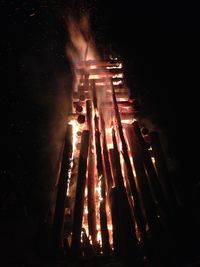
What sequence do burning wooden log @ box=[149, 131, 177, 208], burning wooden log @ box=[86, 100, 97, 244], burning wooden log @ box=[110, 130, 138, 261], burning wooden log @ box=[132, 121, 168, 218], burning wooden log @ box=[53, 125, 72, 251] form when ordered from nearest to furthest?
burning wooden log @ box=[110, 130, 138, 261]
burning wooden log @ box=[53, 125, 72, 251]
burning wooden log @ box=[86, 100, 97, 244]
burning wooden log @ box=[132, 121, 168, 218]
burning wooden log @ box=[149, 131, 177, 208]

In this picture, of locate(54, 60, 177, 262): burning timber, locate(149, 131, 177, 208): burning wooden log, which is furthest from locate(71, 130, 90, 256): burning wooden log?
locate(149, 131, 177, 208): burning wooden log

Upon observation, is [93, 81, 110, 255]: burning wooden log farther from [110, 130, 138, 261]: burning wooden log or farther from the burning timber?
[110, 130, 138, 261]: burning wooden log

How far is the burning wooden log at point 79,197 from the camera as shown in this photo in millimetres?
3447

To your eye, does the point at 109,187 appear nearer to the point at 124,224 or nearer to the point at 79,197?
the point at 79,197

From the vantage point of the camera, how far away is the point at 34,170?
19.3 ft

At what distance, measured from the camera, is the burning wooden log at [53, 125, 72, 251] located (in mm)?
3553

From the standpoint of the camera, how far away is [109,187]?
4.00 m

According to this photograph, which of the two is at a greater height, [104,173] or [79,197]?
[104,173]

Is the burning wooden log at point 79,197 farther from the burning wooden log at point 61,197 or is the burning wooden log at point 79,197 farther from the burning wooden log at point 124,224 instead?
the burning wooden log at point 124,224

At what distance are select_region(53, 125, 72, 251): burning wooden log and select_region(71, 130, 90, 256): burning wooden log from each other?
0.20 m

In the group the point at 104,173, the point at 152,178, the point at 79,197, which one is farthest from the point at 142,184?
the point at 79,197

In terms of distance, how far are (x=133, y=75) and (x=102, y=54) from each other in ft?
4.54

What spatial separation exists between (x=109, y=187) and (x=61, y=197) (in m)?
0.78

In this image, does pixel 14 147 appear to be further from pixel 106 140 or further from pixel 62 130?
pixel 106 140
